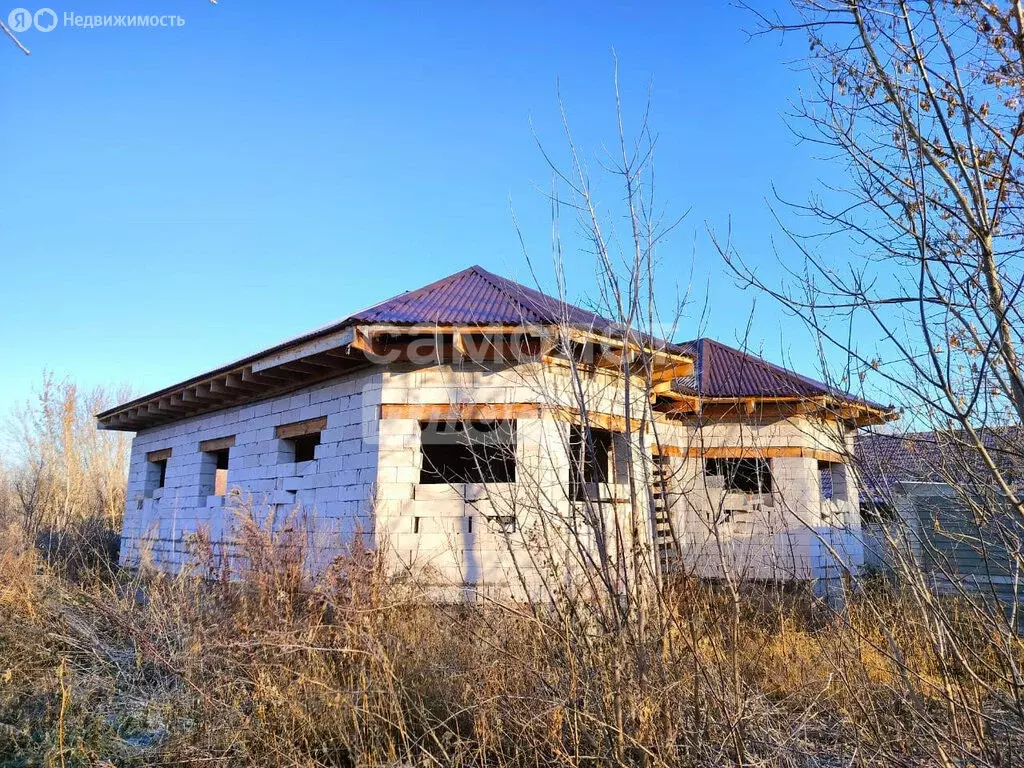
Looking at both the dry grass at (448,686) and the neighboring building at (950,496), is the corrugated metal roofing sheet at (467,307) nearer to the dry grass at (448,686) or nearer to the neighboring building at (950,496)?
the dry grass at (448,686)

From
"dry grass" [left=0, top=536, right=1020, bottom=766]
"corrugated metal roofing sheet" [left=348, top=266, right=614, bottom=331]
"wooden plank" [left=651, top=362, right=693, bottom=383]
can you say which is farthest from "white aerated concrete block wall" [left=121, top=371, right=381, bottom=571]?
"wooden plank" [left=651, top=362, right=693, bottom=383]

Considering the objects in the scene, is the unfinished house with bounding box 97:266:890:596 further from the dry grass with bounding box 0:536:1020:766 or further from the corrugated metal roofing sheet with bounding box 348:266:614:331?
the dry grass with bounding box 0:536:1020:766

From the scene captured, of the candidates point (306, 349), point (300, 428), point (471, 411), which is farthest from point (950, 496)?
point (300, 428)

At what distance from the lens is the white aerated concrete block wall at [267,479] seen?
755 cm

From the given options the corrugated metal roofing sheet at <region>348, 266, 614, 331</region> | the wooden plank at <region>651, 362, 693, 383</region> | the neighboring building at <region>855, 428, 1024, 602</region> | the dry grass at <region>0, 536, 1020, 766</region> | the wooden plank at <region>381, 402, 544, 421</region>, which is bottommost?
the dry grass at <region>0, 536, 1020, 766</region>

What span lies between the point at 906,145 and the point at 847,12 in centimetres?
68

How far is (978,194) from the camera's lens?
96.1 inches

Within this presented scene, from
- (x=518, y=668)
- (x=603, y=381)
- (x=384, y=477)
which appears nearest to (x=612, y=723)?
(x=518, y=668)

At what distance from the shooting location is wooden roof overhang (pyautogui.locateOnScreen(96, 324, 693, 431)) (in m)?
7.08

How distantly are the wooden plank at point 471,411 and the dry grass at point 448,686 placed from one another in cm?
189

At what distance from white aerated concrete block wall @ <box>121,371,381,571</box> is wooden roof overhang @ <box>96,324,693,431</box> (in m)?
0.21

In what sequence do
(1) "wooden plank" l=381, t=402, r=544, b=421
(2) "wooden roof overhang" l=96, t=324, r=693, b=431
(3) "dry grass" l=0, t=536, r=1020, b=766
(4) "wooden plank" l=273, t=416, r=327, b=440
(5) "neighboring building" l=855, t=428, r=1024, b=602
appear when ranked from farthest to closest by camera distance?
(4) "wooden plank" l=273, t=416, r=327, b=440, (1) "wooden plank" l=381, t=402, r=544, b=421, (2) "wooden roof overhang" l=96, t=324, r=693, b=431, (3) "dry grass" l=0, t=536, r=1020, b=766, (5) "neighboring building" l=855, t=428, r=1024, b=602

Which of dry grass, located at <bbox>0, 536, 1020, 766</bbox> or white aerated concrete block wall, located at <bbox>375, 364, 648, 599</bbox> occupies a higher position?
white aerated concrete block wall, located at <bbox>375, 364, 648, 599</bbox>

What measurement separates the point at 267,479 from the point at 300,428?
2.97 ft
